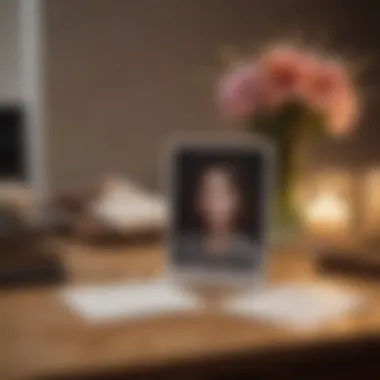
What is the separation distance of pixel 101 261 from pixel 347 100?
55 centimetres

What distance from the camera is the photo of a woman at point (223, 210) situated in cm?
133

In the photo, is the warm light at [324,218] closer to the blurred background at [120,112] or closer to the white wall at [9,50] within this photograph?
the blurred background at [120,112]

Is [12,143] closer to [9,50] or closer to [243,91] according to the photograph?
[9,50]

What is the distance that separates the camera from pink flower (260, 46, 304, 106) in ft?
5.24

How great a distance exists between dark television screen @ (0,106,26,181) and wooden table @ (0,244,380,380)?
1377 mm

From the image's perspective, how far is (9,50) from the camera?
8.68ft

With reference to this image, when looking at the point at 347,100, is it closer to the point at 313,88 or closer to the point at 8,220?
the point at 313,88

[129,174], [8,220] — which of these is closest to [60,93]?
[129,174]

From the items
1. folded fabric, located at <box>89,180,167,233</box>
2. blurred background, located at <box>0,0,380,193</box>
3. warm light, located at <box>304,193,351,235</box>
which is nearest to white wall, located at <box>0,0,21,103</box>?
blurred background, located at <box>0,0,380,193</box>

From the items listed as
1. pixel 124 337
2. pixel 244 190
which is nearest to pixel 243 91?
pixel 244 190

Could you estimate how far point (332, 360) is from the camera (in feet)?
3.58

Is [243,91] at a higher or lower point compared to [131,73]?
lower

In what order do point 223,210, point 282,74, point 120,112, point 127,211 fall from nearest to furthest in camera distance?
point 223,210 < point 282,74 < point 127,211 < point 120,112

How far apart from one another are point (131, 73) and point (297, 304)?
1.75 m
